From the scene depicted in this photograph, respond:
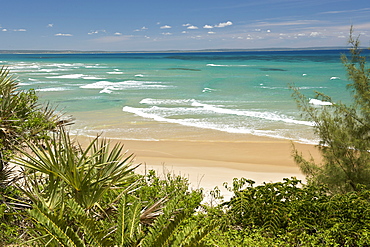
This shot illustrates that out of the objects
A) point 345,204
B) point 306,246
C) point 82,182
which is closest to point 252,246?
point 306,246

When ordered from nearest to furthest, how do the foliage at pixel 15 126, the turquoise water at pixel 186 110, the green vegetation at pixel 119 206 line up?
the green vegetation at pixel 119 206
the foliage at pixel 15 126
the turquoise water at pixel 186 110

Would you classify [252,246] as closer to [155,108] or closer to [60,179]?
[60,179]

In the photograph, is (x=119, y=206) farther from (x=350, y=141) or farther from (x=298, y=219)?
(x=350, y=141)

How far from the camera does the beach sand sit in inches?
514

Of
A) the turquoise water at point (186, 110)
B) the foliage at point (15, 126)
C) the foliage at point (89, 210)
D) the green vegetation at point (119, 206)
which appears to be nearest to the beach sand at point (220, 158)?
the turquoise water at point (186, 110)

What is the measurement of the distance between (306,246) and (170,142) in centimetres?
1269

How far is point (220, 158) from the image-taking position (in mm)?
15695

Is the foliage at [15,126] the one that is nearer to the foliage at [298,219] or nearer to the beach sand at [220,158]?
the foliage at [298,219]

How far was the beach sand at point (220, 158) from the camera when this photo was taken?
42.8ft

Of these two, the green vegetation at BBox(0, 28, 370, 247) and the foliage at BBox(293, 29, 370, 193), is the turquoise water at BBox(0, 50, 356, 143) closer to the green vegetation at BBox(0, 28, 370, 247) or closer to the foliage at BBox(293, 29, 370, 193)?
the foliage at BBox(293, 29, 370, 193)

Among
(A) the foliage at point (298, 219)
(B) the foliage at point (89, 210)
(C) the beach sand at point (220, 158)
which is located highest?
(B) the foliage at point (89, 210)

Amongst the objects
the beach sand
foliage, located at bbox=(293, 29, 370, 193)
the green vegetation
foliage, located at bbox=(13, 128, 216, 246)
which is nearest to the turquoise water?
the beach sand

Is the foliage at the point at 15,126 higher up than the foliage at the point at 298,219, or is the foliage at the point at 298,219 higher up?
the foliage at the point at 15,126

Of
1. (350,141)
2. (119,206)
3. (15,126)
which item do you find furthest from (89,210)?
(350,141)
